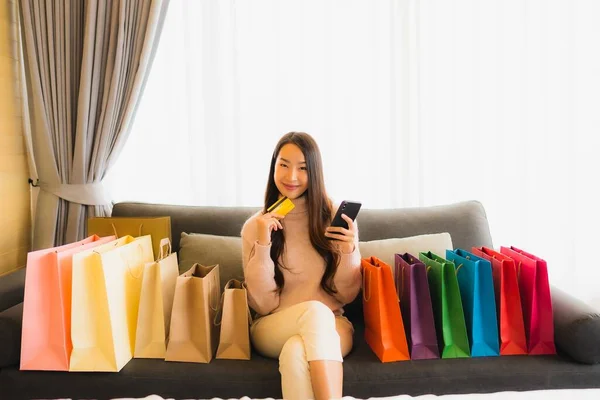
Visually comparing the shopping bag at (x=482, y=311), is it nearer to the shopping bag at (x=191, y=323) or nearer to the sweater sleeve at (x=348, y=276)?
the sweater sleeve at (x=348, y=276)

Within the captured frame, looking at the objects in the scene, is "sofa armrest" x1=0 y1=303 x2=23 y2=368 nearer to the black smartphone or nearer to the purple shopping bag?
the black smartphone

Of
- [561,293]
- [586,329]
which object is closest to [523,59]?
[561,293]

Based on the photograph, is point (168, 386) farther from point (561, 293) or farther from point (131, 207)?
point (561, 293)

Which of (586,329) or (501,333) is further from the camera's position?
(501,333)

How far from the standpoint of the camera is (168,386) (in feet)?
5.11

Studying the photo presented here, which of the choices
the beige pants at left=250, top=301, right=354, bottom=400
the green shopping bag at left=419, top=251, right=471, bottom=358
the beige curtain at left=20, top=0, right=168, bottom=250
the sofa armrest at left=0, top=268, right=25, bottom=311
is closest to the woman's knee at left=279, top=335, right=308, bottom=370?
the beige pants at left=250, top=301, right=354, bottom=400

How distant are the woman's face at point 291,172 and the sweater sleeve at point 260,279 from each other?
0.70 feet

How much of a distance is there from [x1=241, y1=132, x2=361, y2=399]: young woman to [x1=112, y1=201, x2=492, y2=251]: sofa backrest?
0.40 m

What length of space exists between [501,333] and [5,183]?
2.24 metres

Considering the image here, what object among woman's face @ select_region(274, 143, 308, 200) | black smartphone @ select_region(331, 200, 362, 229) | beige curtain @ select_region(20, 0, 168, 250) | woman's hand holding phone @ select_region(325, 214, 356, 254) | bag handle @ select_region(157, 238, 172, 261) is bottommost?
bag handle @ select_region(157, 238, 172, 261)

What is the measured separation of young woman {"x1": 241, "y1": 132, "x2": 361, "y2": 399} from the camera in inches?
65.9

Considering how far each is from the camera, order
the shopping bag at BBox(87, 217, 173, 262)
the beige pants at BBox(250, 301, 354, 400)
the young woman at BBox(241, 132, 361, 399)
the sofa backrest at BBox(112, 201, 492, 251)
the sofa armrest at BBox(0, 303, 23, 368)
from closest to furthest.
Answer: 1. the beige pants at BBox(250, 301, 354, 400)
2. the sofa armrest at BBox(0, 303, 23, 368)
3. the young woman at BBox(241, 132, 361, 399)
4. the shopping bag at BBox(87, 217, 173, 262)
5. the sofa backrest at BBox(112, 201, 492, 251)

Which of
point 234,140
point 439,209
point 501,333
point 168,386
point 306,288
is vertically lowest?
Result: point 168,386

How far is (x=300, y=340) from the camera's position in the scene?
1546 mm
